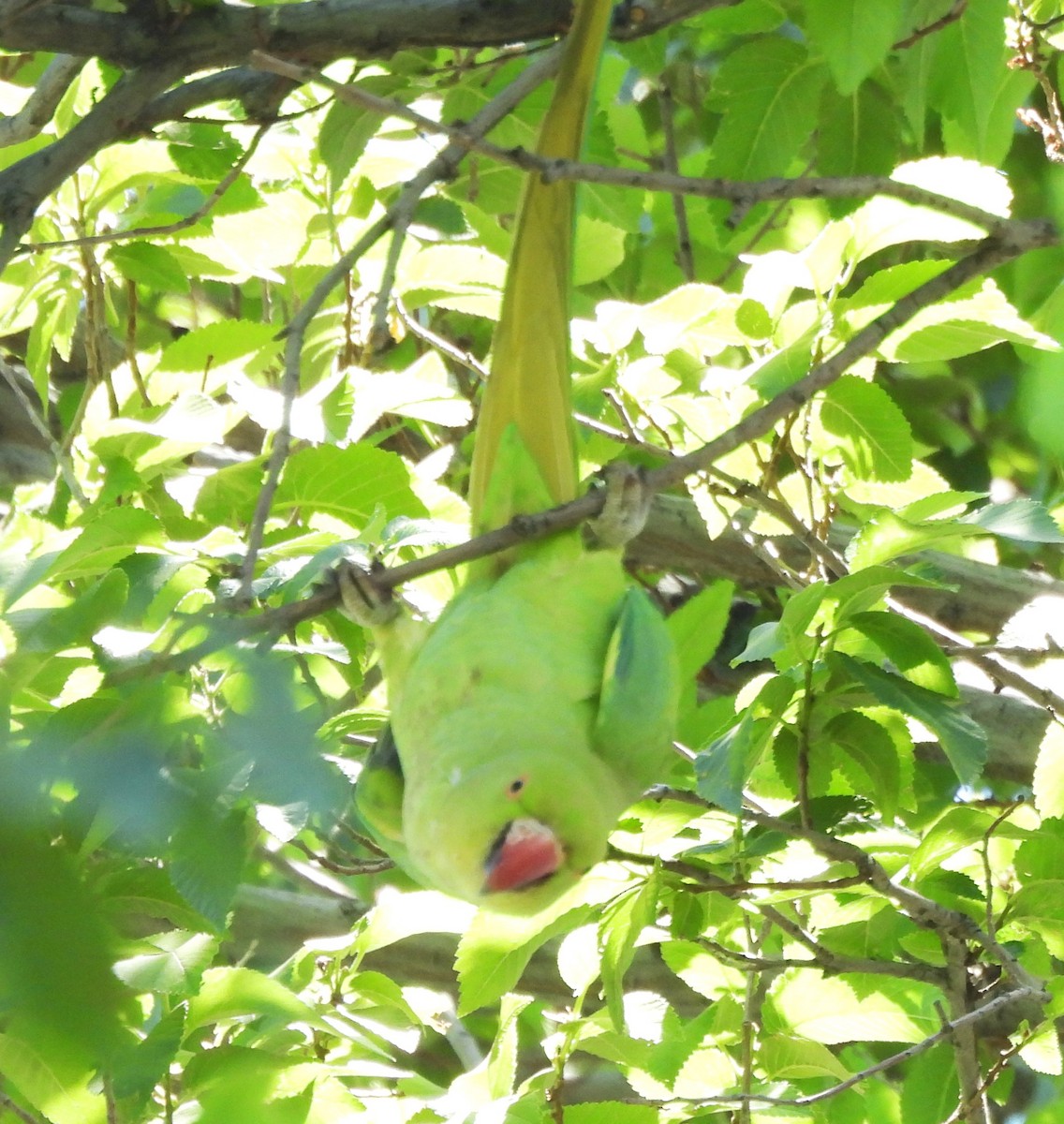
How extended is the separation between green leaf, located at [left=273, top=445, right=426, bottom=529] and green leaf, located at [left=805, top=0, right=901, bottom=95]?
0.99 metres

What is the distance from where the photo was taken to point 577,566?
2.30 m

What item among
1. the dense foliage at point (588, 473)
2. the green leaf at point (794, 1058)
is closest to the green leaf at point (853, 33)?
the dense foliage at point (588, 473)

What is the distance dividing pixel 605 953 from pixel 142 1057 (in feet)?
2.38

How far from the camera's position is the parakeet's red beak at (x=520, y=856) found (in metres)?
1.83

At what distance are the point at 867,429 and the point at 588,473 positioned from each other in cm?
104

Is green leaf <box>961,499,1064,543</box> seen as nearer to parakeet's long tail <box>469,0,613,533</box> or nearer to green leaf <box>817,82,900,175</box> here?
parakeet's long tail <box>469,0,613,533</box>

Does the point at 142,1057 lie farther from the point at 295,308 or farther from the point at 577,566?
the point at 295,308

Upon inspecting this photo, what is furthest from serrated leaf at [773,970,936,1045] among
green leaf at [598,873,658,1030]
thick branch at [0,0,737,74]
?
thick branch at [0,0,737,74]

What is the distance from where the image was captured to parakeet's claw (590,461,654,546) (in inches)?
89.4

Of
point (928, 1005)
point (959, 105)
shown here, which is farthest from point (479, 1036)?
point (959, 105)

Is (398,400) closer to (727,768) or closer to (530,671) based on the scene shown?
(530,671)

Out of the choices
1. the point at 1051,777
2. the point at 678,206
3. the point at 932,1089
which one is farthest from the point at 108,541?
the point at 678,206

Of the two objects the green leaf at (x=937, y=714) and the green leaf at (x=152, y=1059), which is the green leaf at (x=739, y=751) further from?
the green leaf at (x=152, y=1059)

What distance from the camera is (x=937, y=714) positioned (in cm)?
185
